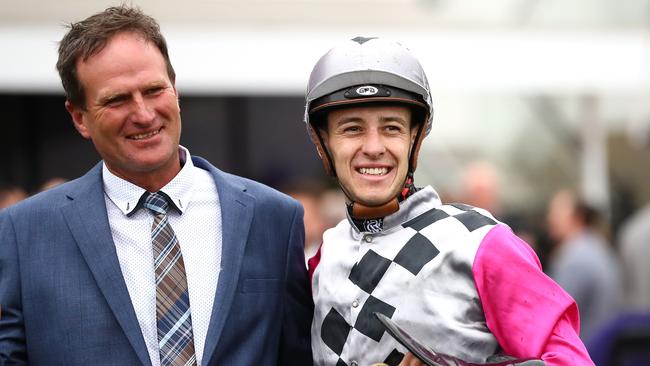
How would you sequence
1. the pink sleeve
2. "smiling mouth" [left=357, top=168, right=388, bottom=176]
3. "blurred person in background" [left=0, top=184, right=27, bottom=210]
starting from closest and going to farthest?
the pink sleeve, "smiling mouth" [left=357, top=168, right=388, bottom=176], "blurred person in background" [left=0, top=184, right=27, bottom=210]

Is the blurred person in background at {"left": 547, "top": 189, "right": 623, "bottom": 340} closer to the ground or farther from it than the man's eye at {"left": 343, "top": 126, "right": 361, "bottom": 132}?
closer to the ground

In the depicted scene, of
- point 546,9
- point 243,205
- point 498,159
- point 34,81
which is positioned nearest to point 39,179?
point 34,81

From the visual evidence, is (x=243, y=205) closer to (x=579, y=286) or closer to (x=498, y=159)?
(x=579, y=286)

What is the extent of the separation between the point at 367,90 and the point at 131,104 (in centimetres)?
66

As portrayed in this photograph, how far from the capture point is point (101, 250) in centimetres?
332

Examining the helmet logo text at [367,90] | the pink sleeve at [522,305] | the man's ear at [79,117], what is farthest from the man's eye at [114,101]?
the pink sleeve at [522,305]

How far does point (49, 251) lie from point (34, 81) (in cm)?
513

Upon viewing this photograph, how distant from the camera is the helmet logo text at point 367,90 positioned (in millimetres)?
3328

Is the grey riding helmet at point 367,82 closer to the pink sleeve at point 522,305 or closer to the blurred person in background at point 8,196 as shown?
the pink sleeve at point 522,305

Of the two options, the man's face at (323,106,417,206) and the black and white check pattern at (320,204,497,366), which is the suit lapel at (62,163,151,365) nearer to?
the black and white check pattern at (320,204,497,366)

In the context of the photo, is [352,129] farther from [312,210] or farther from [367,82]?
[312,210]

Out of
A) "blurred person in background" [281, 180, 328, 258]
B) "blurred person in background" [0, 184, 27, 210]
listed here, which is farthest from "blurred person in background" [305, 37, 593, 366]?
"blurred person in background" [0, 184, 27, 210]

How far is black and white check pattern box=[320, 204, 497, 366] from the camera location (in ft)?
10.6

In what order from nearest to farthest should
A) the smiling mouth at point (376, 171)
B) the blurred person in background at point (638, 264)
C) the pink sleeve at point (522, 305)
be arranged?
the pink sleeve at point (522, 305) < the smiling mouth at point (376, 171) < the blurred person in background at point (638, 264)
